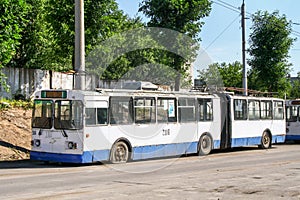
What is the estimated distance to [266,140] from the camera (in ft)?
88.0

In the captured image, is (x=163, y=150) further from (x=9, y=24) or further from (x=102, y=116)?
(x=9, y=24)

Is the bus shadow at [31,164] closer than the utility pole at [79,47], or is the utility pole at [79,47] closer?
the bus shadow at [31,164]

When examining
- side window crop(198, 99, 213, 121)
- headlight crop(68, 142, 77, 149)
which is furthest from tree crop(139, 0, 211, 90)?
headlight crop(68, 142, 77, 149)

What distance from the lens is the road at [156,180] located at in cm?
1125

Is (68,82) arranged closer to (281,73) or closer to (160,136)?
(160,136)

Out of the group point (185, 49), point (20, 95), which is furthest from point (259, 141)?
point (20, 95)

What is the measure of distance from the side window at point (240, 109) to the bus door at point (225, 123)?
1.73ft

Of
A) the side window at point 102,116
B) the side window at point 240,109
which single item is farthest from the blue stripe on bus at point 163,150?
the side window at point 240,109

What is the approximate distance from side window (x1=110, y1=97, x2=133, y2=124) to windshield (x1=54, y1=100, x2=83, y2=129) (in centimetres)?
135

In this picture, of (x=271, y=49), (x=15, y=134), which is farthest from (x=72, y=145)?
(x=271, y=49)

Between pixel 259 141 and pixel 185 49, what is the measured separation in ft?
25.3

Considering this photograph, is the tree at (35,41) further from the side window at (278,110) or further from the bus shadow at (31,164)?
the side window at (278,110)

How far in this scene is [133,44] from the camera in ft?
128

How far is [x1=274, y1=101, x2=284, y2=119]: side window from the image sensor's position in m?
27.5
